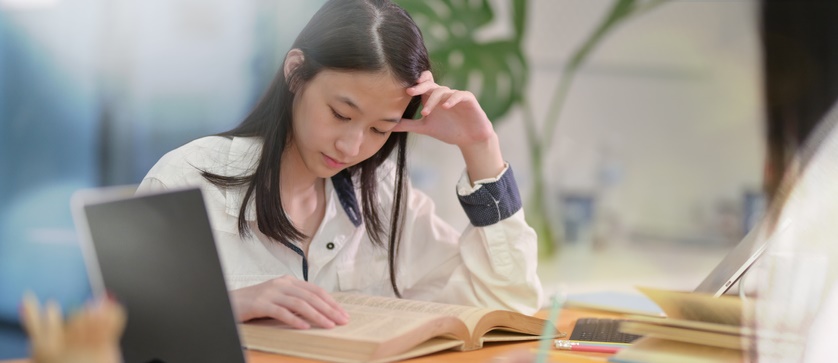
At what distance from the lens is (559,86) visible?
9.98 ft

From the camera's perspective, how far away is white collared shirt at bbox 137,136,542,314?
1416 millimetres

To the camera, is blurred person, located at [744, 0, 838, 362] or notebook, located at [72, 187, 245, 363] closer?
notebook, located at [72, 187, 245, 363]

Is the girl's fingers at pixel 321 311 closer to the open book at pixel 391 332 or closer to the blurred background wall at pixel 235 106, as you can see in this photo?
the open book at pixel 391 332

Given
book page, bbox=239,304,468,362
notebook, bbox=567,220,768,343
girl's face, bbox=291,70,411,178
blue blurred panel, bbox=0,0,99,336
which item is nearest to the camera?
book page, bbox=239,304,468,362

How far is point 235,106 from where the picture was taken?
227 cm

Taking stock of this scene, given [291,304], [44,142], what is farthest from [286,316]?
[44,142]

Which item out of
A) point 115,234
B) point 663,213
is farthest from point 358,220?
point 663,213

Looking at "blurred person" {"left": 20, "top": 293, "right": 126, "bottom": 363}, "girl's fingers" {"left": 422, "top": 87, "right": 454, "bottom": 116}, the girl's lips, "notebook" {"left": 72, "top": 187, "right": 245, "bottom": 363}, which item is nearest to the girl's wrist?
"girl's fingers" {"left": 422, "top": 87, "right": 454, "bottom": 116}

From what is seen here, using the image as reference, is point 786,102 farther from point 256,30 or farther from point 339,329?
point 339,329

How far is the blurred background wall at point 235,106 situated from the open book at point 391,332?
1.19m

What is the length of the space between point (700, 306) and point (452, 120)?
619 millimetres

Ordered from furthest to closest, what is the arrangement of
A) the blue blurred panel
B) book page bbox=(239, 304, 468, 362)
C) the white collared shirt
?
the blue blurred panel, the white collared shirt, book page bbox=(239, 304, 468, 362)

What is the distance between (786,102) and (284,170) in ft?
9.15

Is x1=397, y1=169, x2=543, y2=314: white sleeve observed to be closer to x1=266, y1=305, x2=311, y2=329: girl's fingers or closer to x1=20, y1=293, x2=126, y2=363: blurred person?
x1=266, y1=305, x2=311, y2=329: girl's fingers
